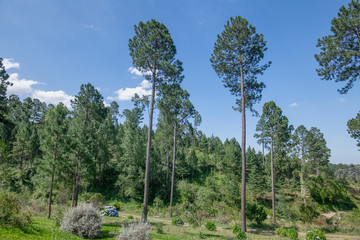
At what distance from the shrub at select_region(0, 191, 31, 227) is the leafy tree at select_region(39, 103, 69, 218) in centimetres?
901

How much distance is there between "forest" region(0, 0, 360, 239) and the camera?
11.3 meters

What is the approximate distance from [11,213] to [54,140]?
1014 cm

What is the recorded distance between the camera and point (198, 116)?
60.5 metres

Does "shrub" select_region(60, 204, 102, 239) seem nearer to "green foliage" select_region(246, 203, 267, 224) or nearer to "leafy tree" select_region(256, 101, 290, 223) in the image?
"green foliage" select_region(246, 203, 267, 224)

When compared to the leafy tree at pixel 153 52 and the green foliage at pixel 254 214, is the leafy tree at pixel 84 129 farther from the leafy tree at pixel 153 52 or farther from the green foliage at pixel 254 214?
the green foliage at pixel 254 214

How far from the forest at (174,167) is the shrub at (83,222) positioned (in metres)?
0.13

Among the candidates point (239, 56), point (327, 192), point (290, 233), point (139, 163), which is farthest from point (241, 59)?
point (327, 192)

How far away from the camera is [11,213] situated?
7922 mm

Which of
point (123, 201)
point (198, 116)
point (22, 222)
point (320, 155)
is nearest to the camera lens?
point (22, 222)

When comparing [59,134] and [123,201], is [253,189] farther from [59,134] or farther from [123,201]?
[59,134]

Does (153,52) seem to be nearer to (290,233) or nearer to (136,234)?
(136,234)

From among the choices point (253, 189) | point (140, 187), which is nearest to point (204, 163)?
point (253, 189)

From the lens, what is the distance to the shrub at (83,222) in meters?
8.98

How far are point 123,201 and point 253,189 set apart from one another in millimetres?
20787
